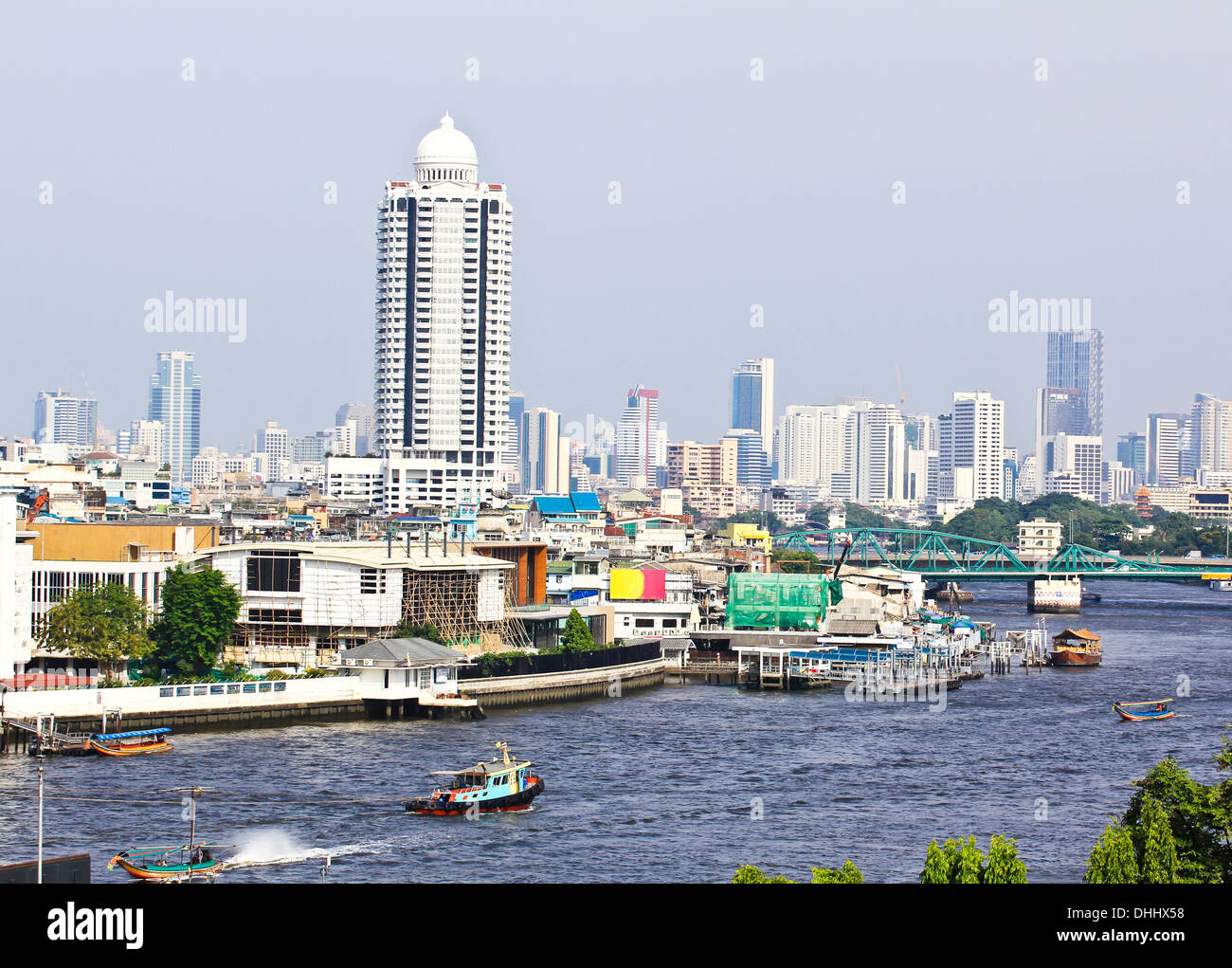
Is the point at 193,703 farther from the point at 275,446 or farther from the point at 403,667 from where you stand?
the point at 275,446

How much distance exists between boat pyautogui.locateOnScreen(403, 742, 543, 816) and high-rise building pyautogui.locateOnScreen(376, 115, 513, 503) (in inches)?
2410

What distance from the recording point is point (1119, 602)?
78.4 metres

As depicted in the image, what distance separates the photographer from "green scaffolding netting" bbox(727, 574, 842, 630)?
44.9 m

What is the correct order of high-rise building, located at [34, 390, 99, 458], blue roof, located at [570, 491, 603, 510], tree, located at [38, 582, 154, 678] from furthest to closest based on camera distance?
high-rise building, located at [34, 390, 99, 458] < blue roof, located at [570, 491, 603, 510] < tree, located at [38, 582, 154, 678]

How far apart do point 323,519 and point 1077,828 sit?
42468 mm

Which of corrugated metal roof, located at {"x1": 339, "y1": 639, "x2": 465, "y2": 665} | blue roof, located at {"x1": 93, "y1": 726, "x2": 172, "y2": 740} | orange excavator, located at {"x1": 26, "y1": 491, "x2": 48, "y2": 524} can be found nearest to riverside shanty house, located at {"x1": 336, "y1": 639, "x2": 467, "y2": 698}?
corrugated metal roof, located at {"x1": 339, "y1": 639, "x2": 465, "y2": 665}

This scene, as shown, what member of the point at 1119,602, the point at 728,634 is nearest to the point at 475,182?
the point at 1119,602

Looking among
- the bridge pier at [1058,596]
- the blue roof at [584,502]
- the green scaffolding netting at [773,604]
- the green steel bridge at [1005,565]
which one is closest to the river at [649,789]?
the green scaffolding netting at [773,604]

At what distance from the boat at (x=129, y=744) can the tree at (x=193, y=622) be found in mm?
6305

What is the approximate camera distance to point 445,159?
83812 mm

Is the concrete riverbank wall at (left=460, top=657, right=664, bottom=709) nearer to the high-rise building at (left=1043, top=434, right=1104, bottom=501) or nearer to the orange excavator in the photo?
the orange excavator

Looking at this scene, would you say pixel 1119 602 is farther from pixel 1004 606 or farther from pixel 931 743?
pixel 931 743

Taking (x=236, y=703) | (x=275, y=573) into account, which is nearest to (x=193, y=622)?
(x=275, y=573)

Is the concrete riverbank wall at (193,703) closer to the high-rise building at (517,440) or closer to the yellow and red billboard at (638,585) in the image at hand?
the yellow and red billboard at (638,585)
